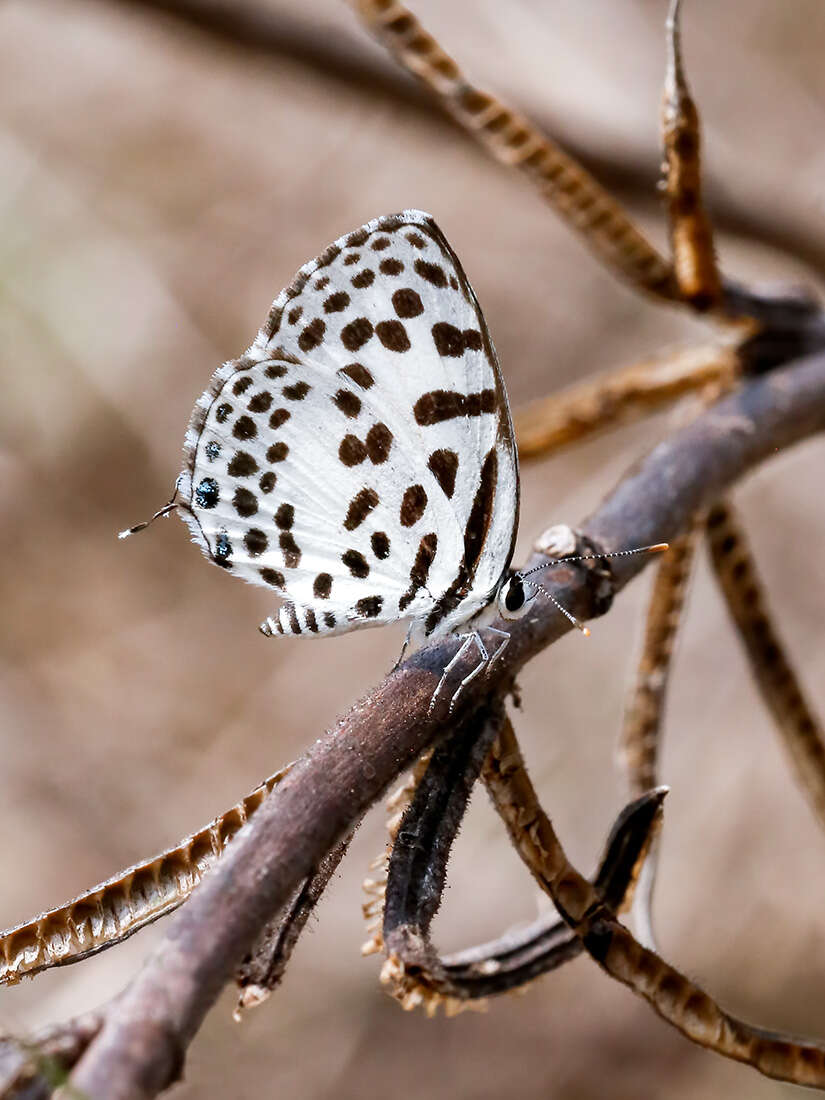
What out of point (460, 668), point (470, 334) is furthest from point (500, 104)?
point (460, 668)

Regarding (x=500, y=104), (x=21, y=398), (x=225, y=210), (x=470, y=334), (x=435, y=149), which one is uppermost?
(x=225, y=210)

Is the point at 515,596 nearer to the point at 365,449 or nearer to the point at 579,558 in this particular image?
the point at 579,558

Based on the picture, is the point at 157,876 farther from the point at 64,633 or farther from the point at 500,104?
the point at 64,633

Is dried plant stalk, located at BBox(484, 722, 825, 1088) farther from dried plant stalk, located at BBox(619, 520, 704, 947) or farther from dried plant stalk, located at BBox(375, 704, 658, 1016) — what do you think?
dried plant stalk, located at BBox(619, 520, 704, 947)

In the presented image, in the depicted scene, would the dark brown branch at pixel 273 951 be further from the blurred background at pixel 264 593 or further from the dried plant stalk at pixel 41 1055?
the blurred background at pixel 264 593

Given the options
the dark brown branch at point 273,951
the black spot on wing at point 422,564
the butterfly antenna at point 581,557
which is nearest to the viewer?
the dark brown branch at point 273,951

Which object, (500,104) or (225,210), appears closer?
(500,104)

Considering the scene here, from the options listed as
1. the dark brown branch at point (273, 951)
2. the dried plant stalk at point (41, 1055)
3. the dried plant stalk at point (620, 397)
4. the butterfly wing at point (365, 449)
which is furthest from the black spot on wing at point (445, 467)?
the dried plant stalk at point (41, 1055)

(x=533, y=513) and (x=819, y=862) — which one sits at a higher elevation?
(x=533, y=513)
